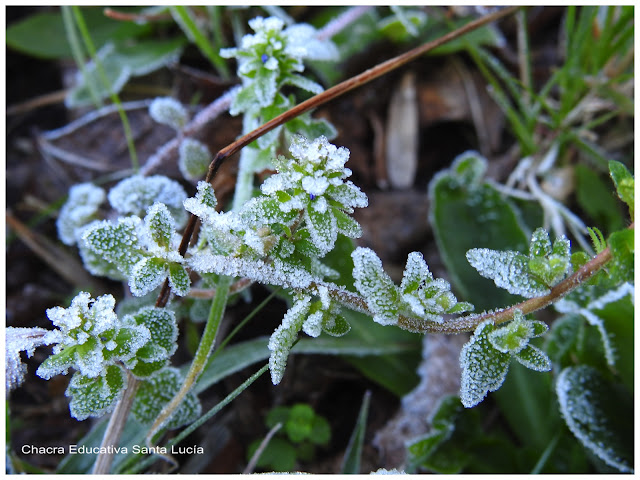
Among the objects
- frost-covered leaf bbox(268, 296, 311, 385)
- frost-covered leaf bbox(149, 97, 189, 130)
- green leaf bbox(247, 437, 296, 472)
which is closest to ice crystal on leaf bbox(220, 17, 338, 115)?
frost-covered leaf bbox(149, 97, 189, 130)

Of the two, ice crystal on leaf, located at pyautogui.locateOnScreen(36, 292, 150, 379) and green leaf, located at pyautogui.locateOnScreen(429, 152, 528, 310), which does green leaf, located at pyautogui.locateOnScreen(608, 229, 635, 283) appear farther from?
ice crystal on leaf, located at pyautogui.locateOnScreen(36, 292, 150, 379)

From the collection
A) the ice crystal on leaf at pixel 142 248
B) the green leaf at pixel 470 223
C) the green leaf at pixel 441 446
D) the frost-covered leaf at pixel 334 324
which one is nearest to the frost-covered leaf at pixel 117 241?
the ice crystal on leaf at pixel 142 248

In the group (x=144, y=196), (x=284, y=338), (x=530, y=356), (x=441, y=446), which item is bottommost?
(x=441, y=446)

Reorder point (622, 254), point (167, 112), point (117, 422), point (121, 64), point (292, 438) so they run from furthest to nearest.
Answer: point (121, 64)
point (167, 112)
point (292, 438)
point (117, 422)
point (622, 254)

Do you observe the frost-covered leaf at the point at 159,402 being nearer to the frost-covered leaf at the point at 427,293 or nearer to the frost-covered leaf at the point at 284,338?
the frost-covered leaf at the point at 284,338

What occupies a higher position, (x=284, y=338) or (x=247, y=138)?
(x=247, y=138)

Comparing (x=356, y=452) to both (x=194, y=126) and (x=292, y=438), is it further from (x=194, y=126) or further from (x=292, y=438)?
(x=194, y=126)

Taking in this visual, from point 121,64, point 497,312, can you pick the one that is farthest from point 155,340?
point 121,64

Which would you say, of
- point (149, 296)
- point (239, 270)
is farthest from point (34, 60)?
point (239, 270)
